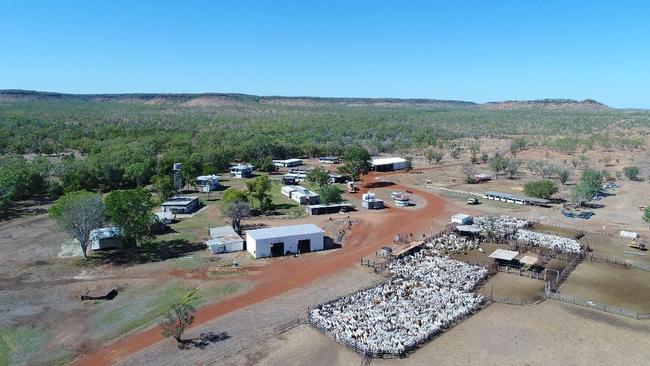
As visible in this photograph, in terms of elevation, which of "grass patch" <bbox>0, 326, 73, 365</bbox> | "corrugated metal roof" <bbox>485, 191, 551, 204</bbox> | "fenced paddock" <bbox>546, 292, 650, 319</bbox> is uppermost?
"corrugated metal roof" <bbox>485, 191, 551, 204</bbox>

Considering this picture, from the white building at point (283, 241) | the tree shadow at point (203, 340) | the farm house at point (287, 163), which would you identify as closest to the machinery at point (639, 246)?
the white building at point (283, 241)

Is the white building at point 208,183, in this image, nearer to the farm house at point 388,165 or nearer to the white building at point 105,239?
the white building at point 105,239

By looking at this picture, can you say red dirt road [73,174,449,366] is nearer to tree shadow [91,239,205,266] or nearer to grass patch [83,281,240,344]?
grass patch [83,281,240,344]

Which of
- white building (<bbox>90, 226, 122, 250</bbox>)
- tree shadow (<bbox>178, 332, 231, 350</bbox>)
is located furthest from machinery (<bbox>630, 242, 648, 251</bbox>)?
white building (<bbox>90, 226, 122, 250</bbox>)

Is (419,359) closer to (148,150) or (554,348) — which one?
(554,348)

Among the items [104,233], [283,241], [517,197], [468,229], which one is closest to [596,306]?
[468,229]

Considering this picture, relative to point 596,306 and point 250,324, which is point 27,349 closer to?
point 250,324

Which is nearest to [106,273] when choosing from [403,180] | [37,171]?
[37,171]
